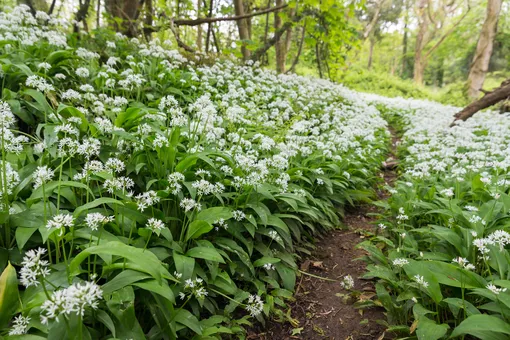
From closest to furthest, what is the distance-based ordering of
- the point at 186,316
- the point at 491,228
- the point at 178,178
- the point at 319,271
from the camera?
the point at 186,316
the point at 178,178
the point at 491,228
the point at 319,271

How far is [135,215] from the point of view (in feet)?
7.85

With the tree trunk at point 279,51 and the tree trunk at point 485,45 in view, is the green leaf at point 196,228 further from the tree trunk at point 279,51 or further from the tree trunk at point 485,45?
the tree trunk at point 485,45

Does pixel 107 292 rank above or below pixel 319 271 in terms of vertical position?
above

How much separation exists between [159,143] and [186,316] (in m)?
1.52

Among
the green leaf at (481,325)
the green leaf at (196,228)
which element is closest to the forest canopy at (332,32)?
the green leaf at (196,228)

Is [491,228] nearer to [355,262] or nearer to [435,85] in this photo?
[355,262]

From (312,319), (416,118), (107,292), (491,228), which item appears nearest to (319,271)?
(312,319)

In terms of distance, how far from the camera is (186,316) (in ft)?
7.09

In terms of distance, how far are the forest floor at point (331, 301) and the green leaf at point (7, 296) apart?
175 cm

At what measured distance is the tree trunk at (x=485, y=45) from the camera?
14672 millimetres

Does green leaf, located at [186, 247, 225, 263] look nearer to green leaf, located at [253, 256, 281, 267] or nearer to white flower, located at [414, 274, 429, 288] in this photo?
green leaf, located at [253, 256, 281, 267]

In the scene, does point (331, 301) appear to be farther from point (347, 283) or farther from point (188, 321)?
point (188, 321)

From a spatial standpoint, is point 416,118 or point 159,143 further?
point 416,118

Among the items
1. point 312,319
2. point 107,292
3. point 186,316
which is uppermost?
point 107,292
